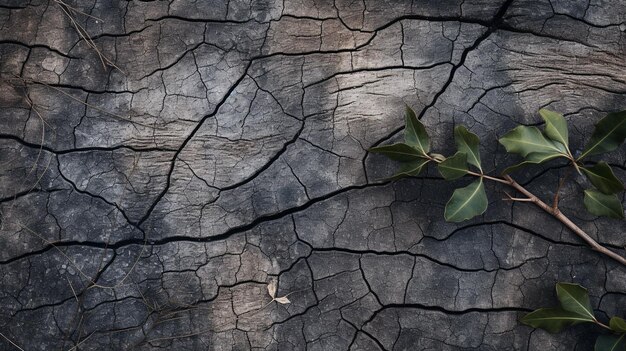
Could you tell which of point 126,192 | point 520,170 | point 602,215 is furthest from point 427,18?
point 126,192

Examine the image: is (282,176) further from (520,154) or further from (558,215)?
(558,215)

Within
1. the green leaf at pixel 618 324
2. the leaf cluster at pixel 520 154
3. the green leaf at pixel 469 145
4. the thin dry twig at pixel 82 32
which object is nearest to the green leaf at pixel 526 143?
the leaf cluster at pixel 520 154

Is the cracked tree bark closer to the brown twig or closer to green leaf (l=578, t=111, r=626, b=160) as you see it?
the brown twig

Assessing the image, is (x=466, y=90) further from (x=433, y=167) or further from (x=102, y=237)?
(x=102, y=237)

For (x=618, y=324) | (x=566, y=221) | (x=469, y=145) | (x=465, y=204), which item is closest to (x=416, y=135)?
(x=469, y=145)

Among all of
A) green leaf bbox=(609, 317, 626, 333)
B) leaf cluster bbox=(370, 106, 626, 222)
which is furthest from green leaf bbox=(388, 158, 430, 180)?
green leaf bbox=(609, 317, 626, 333)
